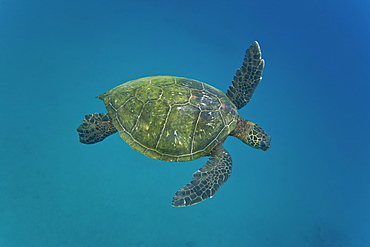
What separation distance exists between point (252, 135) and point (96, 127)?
2.39 metres

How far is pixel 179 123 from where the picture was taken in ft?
9.23

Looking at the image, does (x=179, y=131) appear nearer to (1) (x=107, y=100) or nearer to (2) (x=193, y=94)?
(2) (x=193, y=94)

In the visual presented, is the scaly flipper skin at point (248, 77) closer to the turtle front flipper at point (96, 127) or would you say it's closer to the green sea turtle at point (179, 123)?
the green sea turtle at point (179, 123)

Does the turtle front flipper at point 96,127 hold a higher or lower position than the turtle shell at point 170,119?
higher

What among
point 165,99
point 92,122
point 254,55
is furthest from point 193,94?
point 92,122

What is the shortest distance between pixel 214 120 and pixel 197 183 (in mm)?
873

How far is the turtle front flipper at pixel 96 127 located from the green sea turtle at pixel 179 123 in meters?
0.01

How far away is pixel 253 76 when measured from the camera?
3389mm

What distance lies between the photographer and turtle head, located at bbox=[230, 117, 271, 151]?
3326mm

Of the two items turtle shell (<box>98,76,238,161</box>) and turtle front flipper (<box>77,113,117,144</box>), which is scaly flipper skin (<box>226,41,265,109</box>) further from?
turtle front flipper (<box>77,113,117,144</box>)

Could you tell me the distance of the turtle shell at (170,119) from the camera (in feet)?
9.28

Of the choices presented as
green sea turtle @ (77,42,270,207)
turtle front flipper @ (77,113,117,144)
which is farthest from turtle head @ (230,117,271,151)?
turtle front flipper @ (77,113,117,144)

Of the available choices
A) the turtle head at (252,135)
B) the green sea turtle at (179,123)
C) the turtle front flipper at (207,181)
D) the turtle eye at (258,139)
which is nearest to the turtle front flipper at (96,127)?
the green sea turtle at (179,123)

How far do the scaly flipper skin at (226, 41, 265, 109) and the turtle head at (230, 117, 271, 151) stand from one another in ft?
1.33
